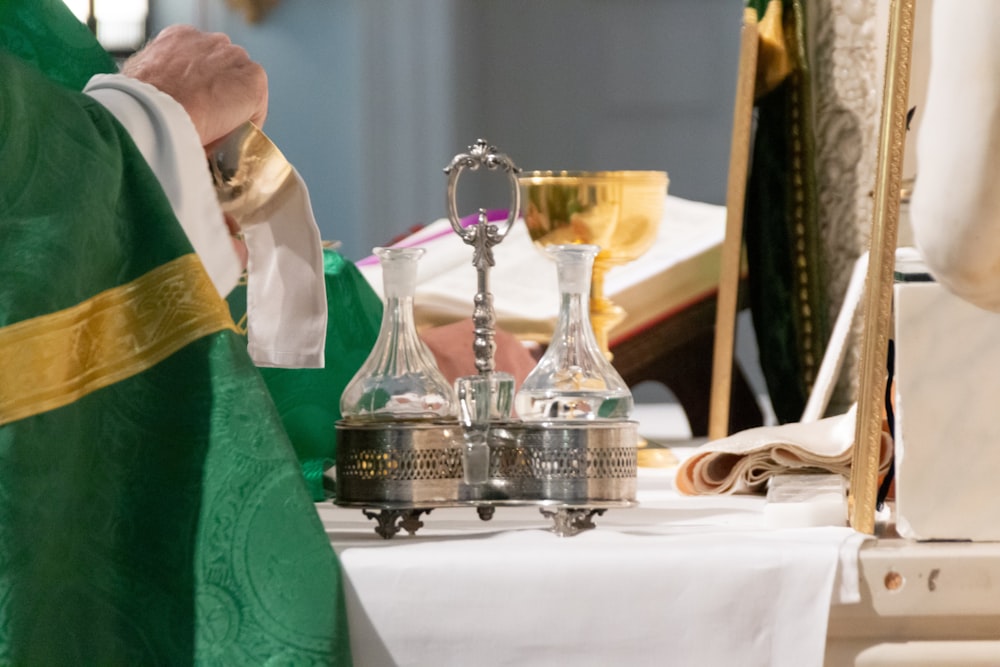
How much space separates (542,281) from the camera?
144 cm

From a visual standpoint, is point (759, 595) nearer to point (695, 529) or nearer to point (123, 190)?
point (695, 529)

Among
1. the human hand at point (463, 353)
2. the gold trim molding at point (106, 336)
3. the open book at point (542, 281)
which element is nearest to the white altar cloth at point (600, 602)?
the gold trim molding at point (106, 336)

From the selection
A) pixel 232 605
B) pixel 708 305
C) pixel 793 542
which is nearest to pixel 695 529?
pixel 793 542

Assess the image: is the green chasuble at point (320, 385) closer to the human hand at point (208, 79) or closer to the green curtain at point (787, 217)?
the human hand at point (208, 79)

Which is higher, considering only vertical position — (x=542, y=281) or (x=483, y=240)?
(x=483, y=240)

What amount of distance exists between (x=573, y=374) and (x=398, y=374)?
0.25 ft

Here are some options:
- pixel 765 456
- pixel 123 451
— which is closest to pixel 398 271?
pixel 123 451

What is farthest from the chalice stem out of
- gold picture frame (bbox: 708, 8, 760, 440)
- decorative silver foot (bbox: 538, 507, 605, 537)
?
decorative silver foot (bbox: 538, 507, 605, 537)

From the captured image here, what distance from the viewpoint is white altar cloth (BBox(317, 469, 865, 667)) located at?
0.54 m

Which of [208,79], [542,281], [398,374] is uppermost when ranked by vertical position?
[208,79]

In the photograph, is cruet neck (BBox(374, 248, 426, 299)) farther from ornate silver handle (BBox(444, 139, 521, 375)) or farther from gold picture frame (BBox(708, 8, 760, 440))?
gold picture frame (BBox(708, 8, 760, 440))

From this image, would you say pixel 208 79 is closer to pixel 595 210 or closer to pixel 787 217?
pixel 595 210

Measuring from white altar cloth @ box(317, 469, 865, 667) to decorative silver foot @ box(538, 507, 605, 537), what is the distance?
0.03m

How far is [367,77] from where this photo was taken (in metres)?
2.72
